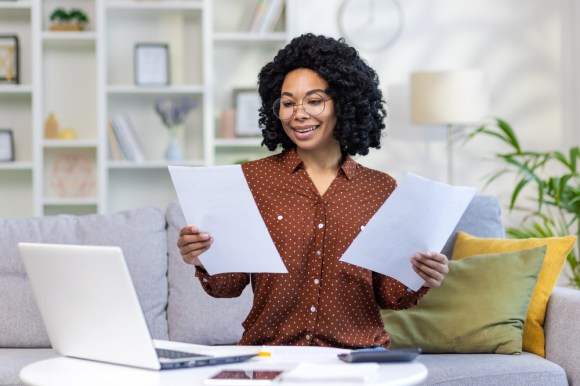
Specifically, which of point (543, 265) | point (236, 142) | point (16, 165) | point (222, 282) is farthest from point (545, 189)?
point (16, 165)

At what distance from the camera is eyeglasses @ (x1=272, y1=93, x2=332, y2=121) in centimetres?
201

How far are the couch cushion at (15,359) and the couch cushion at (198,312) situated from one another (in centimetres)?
38

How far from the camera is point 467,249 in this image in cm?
297

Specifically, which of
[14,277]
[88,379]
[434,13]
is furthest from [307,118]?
[434,13]

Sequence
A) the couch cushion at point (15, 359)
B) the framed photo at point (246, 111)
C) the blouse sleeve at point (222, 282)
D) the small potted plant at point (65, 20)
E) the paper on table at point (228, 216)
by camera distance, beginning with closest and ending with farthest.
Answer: the paper on table at point (228, 216) < the blouse sleeve at point (222, 282) < the couch cushion at point (15, 359) < the small potted plant at point (65, 20) < the framed photo at point (246, 111)

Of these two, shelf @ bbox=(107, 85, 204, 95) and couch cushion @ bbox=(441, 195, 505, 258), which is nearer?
couch cushion @ bbox=(441, 195, 505, 258)

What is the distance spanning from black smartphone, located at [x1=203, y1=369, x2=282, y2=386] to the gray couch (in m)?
1.27

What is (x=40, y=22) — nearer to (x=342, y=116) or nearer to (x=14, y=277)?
(x=14, y=277)

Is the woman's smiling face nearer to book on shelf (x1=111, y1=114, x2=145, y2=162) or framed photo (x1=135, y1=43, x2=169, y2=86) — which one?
book on shelf (x1=111, y1=114, x2=145, y2=162)

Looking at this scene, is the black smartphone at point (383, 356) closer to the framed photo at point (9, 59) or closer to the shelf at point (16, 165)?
the shelf at point (16, 165)

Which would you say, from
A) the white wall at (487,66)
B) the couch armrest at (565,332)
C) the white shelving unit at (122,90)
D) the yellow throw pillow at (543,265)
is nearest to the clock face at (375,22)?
the white wall at (487,66)

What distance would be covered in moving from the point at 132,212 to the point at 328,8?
8.36 ft

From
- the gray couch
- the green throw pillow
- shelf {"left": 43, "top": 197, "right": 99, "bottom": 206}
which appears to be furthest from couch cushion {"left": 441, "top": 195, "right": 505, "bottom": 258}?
shelf {"left": 43, "top": 197, "right": 99, "bottom": 206}

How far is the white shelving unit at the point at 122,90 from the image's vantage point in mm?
4922
